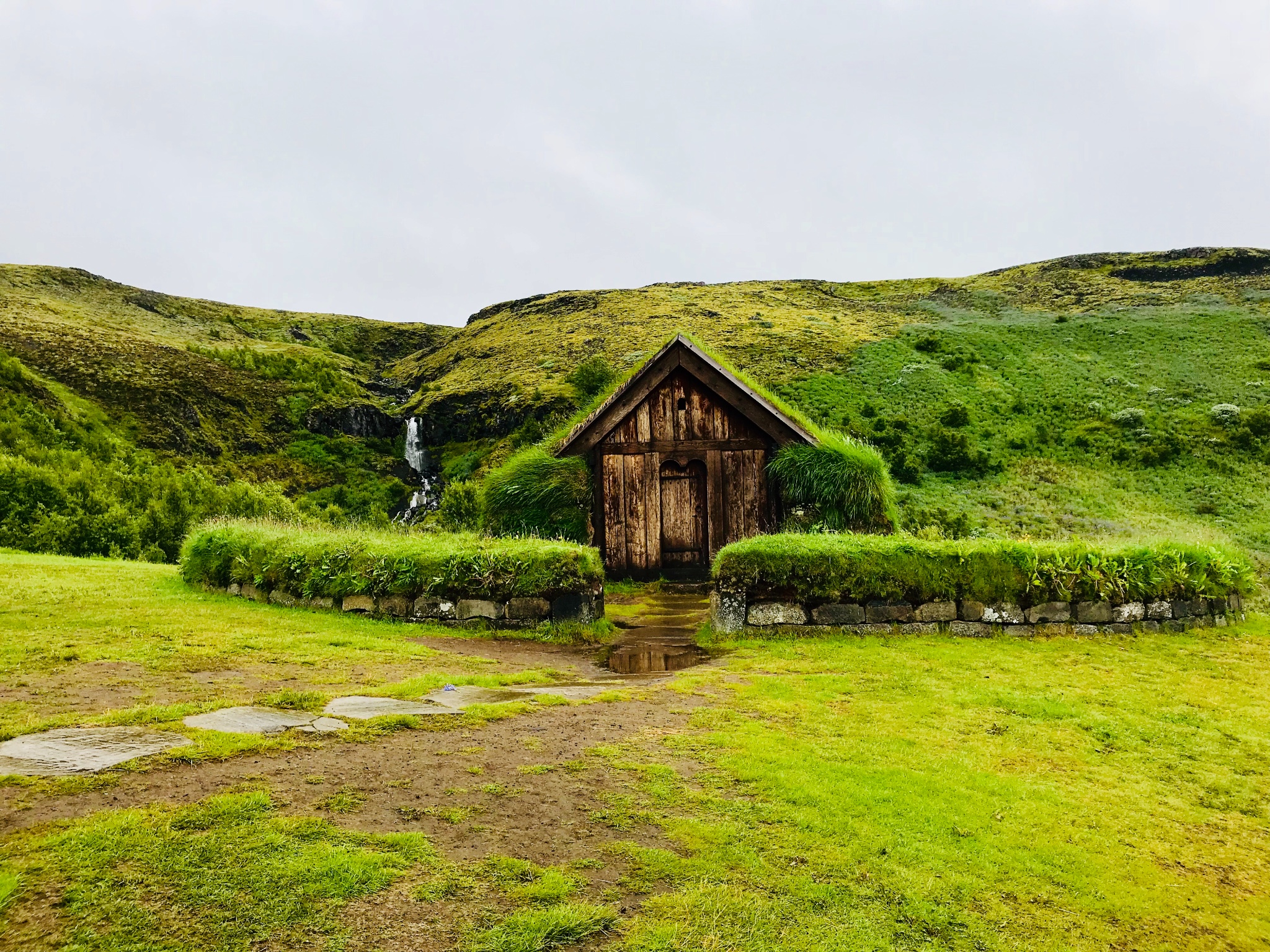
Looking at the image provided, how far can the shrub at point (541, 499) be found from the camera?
1695cm

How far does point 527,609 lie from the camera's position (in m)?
11.1

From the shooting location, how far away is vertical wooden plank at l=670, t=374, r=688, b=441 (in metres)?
18.6

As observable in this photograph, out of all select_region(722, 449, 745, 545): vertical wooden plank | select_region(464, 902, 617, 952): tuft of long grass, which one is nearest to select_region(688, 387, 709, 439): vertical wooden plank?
select_region(722, 449, 745, 545): vertical wooden plank

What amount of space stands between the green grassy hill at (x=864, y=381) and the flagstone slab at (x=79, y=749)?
1416cm

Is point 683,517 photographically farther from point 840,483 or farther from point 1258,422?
point 1258,422

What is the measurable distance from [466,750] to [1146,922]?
13.3 ft

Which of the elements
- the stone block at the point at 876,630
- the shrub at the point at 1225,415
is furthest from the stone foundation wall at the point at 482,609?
the shrub at the point at 1225,415

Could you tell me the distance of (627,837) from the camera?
4.06 metres

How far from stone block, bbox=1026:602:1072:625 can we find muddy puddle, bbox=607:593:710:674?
15.4ft

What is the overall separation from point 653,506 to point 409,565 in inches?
317

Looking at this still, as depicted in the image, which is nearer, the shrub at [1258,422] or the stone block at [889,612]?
the stone block at [889,612]

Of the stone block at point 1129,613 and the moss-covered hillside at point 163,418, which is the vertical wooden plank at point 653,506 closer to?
the stone block at point 1129,613

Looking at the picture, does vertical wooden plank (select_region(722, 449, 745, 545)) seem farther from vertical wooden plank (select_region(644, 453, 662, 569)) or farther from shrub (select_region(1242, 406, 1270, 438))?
shrub (select_region(1242, 406, 1270, 438))

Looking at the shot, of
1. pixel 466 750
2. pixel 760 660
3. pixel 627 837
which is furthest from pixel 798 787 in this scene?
pixel 760 660
